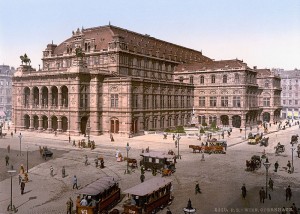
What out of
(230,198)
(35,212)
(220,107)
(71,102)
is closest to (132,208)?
(35,212)

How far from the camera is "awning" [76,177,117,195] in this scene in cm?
2148

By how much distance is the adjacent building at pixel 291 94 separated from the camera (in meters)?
124

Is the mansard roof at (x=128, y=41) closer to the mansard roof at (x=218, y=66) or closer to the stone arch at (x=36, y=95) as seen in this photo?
the mansard roof at (x=218, y=66)

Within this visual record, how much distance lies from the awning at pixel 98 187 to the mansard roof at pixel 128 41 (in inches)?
1979

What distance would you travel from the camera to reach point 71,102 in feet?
210

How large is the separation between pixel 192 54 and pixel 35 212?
90.6m

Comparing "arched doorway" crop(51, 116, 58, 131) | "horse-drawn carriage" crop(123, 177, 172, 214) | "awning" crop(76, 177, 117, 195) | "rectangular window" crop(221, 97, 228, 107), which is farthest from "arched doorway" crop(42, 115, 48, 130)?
"horse-drawn carriage" crop(123, 177, 172, 214)

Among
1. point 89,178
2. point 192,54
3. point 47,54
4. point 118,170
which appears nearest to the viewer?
point 89,178

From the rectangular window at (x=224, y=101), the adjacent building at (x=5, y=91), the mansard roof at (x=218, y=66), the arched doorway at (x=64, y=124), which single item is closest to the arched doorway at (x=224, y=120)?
the rectangular window at (x=224, y=101)

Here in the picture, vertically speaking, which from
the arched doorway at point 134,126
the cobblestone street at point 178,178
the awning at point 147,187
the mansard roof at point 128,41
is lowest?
the cobblestone street at point 178,178

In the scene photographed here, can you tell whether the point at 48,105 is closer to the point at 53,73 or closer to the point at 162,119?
the point at 53,73

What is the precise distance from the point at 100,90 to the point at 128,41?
16413 millimetres

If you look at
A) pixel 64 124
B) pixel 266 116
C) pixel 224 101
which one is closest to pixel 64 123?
pixel 64 124

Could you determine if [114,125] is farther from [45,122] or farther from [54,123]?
[45,122]
